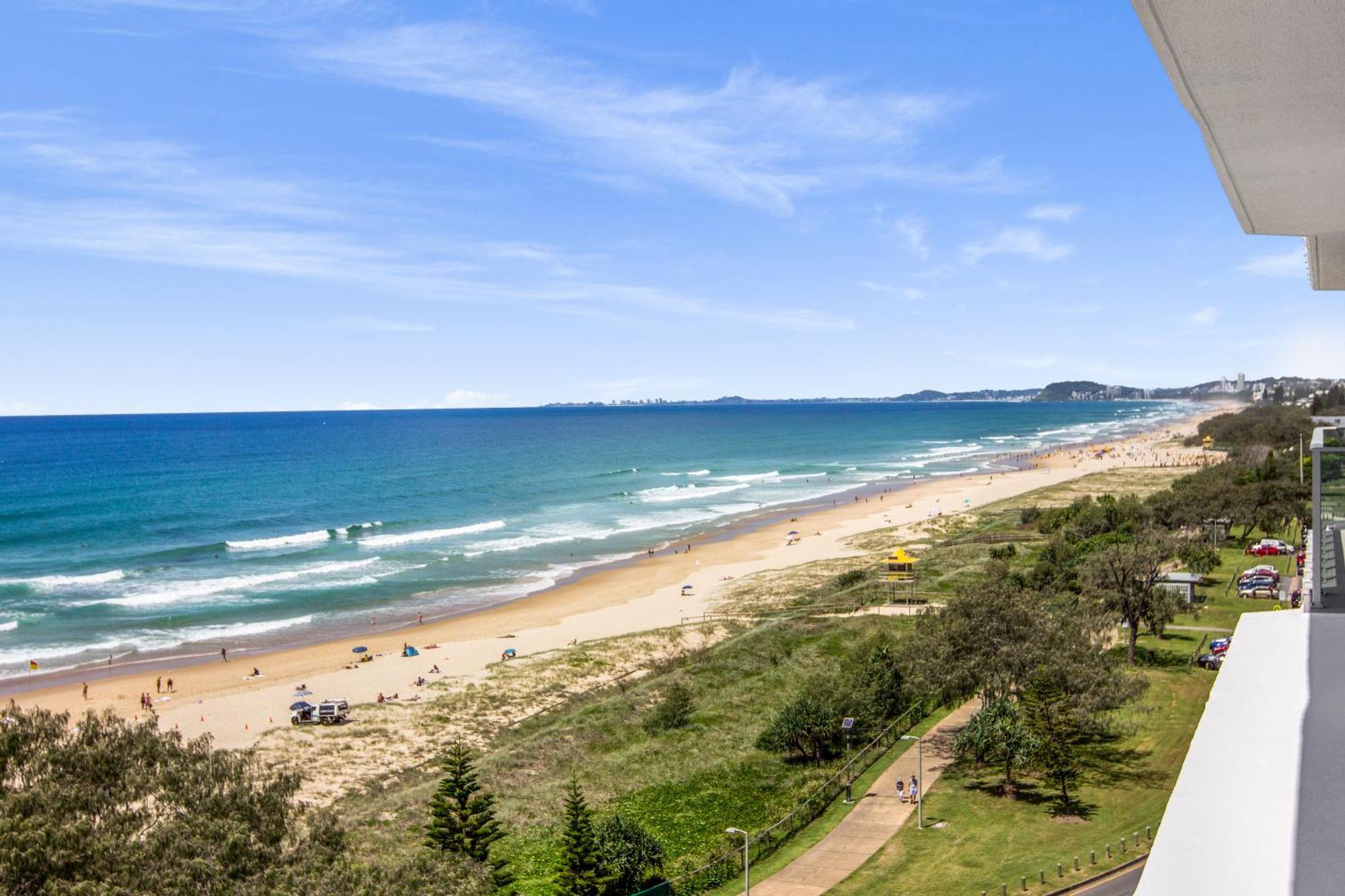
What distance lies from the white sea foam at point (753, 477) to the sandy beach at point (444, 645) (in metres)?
36.8

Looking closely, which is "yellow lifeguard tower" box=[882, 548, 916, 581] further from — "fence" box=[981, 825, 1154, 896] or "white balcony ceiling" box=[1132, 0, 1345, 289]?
"white balcony ceiling" box=[1132, 0, 1345, 289]

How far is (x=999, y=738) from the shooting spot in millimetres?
24484

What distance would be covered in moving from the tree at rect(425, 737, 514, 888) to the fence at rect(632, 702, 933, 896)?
345cm

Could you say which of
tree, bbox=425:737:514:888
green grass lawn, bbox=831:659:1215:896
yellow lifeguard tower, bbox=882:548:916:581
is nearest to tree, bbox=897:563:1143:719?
green grass lawn, bbox=831:659:1215:896

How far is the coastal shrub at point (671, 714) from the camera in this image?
3027 cm

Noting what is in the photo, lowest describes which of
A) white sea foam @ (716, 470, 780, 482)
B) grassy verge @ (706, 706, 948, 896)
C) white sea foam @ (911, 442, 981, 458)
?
grassy verge @ (706, 706, 948, 896)

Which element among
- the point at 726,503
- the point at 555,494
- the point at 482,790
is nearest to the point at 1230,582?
the point at 482,790

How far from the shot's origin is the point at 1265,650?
16.0 ft

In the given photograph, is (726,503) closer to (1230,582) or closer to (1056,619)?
(1230,582)

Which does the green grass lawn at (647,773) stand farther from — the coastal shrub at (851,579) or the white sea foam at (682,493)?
the white sea foam at (682,493)

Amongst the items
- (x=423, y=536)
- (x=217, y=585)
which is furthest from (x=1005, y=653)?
(x=423, y=536)

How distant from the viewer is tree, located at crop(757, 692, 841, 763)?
27953 mm

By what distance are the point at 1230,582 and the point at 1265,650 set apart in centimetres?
4230

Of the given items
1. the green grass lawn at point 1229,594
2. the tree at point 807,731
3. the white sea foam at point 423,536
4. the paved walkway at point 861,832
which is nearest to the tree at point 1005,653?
the paved walkway at point 861,832
